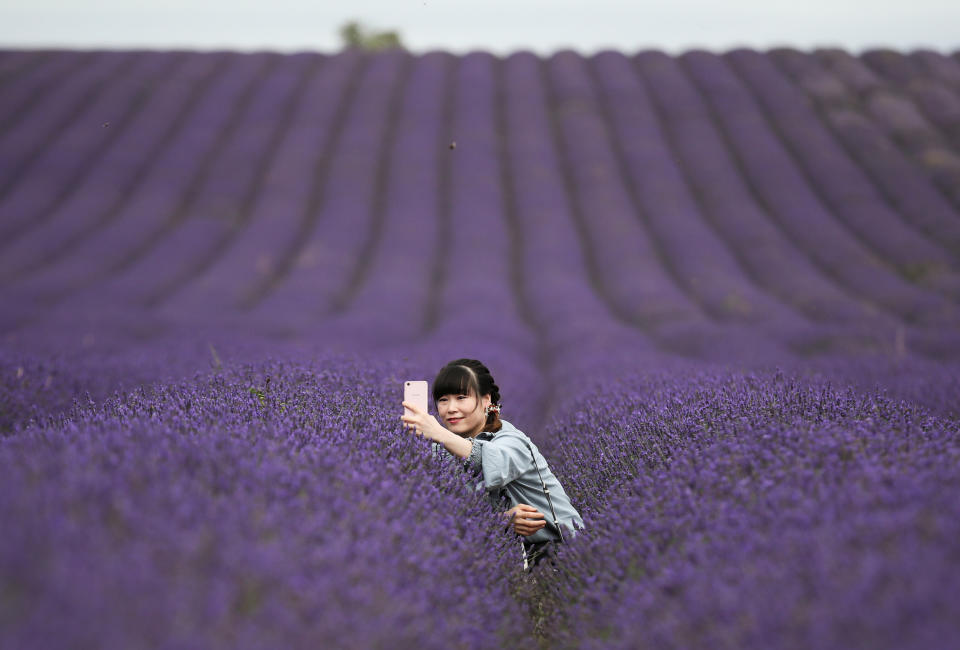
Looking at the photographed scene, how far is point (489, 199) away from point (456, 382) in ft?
→ 37.4

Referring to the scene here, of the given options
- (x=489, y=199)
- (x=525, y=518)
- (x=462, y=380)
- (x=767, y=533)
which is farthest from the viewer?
(x=489, y=199)

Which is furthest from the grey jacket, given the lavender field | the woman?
the lavender field

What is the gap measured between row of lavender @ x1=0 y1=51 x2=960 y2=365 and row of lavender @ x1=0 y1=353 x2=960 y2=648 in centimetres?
548

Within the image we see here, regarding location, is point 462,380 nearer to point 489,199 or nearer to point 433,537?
point 433,537

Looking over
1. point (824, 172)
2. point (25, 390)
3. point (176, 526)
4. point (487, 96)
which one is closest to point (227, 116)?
point (487, 96)

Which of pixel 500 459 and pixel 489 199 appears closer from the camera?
pixel 500 459

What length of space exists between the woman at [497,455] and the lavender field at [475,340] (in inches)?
4.7

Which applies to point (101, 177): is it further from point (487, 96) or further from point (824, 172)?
point (824, 172)

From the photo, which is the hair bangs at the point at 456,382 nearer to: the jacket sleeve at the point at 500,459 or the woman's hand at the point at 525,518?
the jacket sleeve at the point at 500,459

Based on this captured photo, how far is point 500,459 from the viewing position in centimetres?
260

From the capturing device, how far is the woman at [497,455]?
2.61m

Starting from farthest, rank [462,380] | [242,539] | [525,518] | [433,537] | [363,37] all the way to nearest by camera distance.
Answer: [363,37] < [462,380] < [525,518] < [433,537] < [242,539]

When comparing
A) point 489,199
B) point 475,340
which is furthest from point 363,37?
point 475,340

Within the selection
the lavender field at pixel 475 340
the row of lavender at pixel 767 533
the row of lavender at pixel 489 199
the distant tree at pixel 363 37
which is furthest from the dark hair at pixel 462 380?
the distant tree at pixel 363 37
